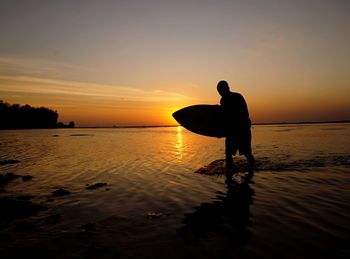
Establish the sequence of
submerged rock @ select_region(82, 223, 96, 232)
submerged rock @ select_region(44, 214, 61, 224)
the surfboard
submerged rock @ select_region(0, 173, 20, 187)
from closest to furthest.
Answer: submerged rock @ select_region(82, 223, 96, 232), submerged rock @ select_region(44, 214, 61, 224), submerged rock @ select_region(0, 173, 20, 187), the surfboard

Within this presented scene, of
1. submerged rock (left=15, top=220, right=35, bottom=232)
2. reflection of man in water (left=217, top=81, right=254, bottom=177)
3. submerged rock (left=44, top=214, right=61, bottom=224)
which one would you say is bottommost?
submerged rock (left=44, top=214, right=61, bottom=224)

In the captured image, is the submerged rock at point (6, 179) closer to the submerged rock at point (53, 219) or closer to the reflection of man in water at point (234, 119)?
the submerged rock at point (53, 219)

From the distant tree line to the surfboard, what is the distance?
130 meters

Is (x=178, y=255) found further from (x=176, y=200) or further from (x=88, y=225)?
(x=176, y=200)

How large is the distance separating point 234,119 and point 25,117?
470 feet

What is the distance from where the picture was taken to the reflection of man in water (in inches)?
394

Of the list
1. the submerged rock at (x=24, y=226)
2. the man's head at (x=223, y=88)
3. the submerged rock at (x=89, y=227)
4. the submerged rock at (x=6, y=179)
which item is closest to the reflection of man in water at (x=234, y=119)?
the man's head at (x=223, y=88)

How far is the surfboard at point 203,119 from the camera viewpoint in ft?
35.1

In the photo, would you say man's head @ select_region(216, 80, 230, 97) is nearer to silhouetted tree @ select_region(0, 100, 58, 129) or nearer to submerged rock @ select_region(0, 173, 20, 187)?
submerged rock @ select_region(0, 173, 20, 187)

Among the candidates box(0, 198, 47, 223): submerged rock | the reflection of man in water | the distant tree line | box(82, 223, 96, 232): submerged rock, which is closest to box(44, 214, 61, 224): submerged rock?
box(0, 198, 47, 223): submerged rock

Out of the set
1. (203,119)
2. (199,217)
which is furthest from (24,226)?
(203,119)

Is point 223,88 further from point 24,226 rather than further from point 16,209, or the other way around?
point 24,226

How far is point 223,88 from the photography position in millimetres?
9977

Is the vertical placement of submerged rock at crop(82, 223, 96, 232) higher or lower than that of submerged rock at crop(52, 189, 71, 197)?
higher
